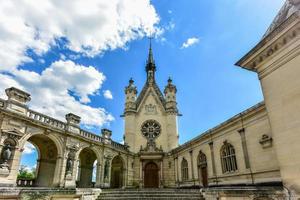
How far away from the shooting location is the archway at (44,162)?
15.5 m

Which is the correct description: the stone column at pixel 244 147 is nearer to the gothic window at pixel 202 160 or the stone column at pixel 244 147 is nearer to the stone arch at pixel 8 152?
the gothic window at pixel 202 160

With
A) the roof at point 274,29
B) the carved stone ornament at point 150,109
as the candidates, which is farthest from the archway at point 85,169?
the roof at point 274,29

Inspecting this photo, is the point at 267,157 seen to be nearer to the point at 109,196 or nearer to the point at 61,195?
the point at 109,196

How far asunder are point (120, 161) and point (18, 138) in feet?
Result: 42.3

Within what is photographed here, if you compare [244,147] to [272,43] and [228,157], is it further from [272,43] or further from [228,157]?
[272,43]

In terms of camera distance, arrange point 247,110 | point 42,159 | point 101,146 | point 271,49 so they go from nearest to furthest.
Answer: point 271,49
point 247,110
point 42,159
point 101,146

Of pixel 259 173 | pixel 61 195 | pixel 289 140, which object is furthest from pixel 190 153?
pixel 289 140

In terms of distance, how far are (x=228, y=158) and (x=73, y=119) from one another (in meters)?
12.1

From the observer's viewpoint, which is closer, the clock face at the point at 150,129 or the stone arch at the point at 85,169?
the stone arch at the point at 85,169

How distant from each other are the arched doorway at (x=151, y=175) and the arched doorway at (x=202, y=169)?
717 centimetres

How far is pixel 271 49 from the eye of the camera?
6848 mm

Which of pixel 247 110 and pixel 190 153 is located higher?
pixel 247 110

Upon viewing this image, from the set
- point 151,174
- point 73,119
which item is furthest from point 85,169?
point 151,174

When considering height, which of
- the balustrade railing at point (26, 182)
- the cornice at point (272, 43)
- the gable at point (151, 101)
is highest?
the gable at point (151, 101)
